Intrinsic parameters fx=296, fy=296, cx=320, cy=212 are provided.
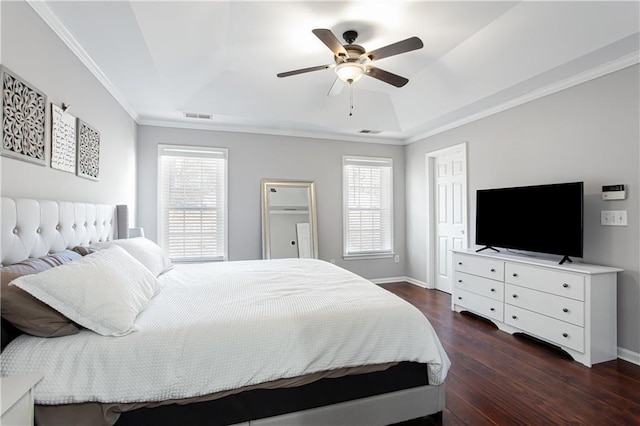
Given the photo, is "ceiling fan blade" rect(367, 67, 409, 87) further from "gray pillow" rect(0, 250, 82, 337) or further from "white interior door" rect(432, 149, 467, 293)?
"gray pillow" rect(0, 250, 82, 337)

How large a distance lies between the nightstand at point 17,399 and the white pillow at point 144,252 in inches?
46.6

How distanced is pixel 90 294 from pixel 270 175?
11.0 feet

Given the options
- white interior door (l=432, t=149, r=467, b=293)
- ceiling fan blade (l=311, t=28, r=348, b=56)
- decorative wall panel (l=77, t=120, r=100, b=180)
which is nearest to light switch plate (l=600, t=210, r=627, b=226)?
white interior door (l=432, t=149, r=467, b=293)

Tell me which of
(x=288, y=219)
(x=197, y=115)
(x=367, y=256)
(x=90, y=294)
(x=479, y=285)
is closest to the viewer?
(x=90, y=294)

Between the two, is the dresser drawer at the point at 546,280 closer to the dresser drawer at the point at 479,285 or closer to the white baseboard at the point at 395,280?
the dresser drawer at the point at 479,285

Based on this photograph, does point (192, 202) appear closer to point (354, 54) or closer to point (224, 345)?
point (354, 54)

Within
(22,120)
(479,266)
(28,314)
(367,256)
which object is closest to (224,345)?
(28,314)

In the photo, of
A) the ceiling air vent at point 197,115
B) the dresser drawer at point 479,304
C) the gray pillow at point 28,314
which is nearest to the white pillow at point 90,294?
the gray pillow at point 28,314

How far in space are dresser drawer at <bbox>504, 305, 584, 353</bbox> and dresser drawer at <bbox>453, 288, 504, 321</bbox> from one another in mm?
96

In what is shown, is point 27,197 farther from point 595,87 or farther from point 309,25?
point 595,87

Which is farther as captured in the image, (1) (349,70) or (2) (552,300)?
(2) (552,300)

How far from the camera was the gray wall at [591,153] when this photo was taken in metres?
2.48

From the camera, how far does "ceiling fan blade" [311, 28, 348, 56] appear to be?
1.97 metres

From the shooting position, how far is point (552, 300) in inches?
104
